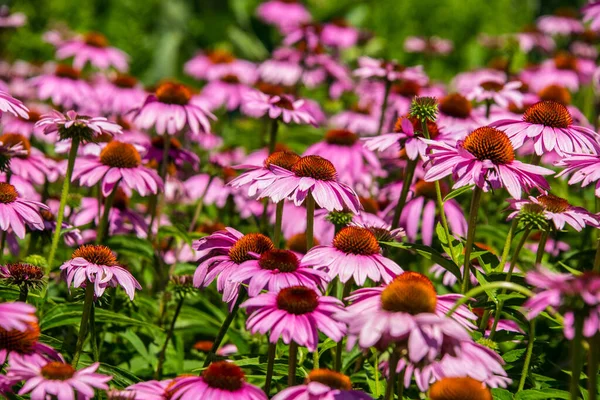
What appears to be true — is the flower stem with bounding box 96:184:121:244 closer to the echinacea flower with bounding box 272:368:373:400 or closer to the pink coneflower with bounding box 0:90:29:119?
the pink coneflower with bounding box 0:90:29:119

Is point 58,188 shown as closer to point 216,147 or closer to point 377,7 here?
point 216,147

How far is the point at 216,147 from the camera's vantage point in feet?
14.7

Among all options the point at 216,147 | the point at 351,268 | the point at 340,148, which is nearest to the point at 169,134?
the point at 340,148

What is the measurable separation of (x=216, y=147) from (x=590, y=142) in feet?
8.77

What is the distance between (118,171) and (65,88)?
5.18 feet

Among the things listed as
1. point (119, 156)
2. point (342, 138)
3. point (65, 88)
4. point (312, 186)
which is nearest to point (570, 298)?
point (312, 186)

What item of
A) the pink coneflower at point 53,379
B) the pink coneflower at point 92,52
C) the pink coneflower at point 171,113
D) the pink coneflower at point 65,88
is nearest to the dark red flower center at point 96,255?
the pink coneflower at point 53,379

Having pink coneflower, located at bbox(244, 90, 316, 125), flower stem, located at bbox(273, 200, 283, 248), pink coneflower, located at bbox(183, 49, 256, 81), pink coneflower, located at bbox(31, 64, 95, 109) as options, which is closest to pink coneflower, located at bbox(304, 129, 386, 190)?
pink coneflower, located at bbox(244, 90, 316, 125)

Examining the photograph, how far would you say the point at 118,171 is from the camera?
2.43 m

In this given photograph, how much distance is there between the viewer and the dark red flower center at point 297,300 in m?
1.54

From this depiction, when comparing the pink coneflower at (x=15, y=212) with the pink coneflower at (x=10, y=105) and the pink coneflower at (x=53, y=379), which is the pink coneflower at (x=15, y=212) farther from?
the pink coneflower at (x=53, y=379)

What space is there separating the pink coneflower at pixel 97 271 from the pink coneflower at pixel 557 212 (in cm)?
88

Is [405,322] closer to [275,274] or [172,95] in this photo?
[275,274]

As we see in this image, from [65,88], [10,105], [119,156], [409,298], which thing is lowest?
[409,298]
